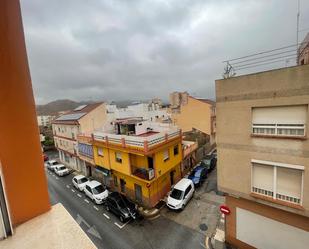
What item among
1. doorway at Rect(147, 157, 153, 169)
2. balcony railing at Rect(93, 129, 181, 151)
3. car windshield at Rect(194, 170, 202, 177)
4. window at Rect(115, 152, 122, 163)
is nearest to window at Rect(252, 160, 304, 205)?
balcony railing at Rect(93, 129, 181, 151)

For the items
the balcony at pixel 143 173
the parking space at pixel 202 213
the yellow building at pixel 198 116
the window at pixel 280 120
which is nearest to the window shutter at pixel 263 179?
the window at pixel 280 120

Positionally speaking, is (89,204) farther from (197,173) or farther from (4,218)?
(4,218)

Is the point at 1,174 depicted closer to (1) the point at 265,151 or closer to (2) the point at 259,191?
(1) the point at 265,151

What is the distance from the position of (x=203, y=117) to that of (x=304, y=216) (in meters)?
18.4

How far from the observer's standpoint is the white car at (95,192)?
1406 centimetres

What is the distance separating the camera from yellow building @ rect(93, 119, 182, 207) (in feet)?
40.8

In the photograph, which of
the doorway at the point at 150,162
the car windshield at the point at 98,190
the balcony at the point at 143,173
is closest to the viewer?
the balcony at the point at 143,173

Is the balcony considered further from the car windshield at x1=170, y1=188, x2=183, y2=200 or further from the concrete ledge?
the concrete ledge

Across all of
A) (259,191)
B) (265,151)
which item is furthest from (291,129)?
(259,191)

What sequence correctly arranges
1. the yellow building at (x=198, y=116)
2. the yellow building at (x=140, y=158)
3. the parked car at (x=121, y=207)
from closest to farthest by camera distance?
the parked car at (x=121, y=207) < the yellow building at (x=140, y=158) < the yellow building at (x=198, y=116)

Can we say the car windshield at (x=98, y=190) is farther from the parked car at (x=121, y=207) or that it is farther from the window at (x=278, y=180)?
the window at (x=278, y=180)

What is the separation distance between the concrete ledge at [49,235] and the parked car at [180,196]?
1175 cm

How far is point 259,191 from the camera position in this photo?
7363mm

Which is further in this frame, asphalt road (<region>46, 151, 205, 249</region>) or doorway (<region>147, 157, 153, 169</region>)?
doorway (<region>147, 157, 153, 169</region>)
